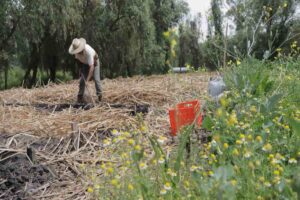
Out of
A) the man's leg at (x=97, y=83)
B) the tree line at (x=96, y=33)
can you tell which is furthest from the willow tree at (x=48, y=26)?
the man's leg at (x=97, y=83)

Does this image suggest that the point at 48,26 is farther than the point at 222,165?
Yes

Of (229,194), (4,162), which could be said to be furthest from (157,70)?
(229,194)

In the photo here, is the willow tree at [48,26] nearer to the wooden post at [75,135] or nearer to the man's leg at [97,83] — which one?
the man's leg at [97,83]

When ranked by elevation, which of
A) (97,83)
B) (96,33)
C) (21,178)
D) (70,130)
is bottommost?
(21,178)

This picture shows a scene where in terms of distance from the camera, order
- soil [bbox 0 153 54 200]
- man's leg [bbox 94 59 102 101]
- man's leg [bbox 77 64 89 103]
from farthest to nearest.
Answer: man's leg [bbox 94 59 102 101] < man's leg [bbox 77 64 89 103] < soil [bbox 0 153 54 200]

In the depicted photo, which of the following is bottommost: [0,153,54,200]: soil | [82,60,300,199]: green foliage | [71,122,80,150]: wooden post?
[0,153,54,200]: soil

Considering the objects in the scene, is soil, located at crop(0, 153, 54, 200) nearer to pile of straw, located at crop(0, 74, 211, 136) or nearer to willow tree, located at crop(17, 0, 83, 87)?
pile of straw, located at crop(0, 74, 211, 136)

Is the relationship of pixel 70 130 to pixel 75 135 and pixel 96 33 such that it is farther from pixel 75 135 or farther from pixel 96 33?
pixel 96 33

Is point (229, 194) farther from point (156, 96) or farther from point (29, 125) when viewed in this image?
point (156, 96)

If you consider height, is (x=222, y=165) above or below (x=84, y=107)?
above

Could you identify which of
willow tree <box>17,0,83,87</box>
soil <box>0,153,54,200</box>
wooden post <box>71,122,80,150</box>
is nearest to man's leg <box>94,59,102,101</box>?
wooden post <box>71,122,80,150</box>

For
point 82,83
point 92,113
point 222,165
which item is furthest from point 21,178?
point 82,83

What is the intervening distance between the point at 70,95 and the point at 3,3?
8.37m

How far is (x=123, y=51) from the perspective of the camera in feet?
61.1
